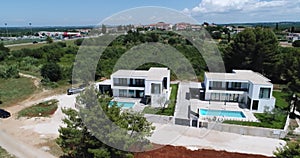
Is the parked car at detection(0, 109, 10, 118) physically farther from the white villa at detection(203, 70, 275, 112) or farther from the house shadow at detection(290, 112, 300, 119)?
the house shadow at detection(290, 112, 300, 119)

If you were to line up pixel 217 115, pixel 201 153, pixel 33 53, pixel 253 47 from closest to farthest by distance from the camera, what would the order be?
pixel 201 153 < pixel 217 115 < pixel 253 47 < pixel 33 53

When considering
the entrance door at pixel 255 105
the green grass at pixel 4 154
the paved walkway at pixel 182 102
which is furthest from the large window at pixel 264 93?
the green grass at pixel 4 154

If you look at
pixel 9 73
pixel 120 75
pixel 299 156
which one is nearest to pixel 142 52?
pixel 120 75

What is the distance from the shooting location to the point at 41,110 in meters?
22.0

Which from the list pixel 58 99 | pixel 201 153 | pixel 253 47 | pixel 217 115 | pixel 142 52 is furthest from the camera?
pixel 142 52

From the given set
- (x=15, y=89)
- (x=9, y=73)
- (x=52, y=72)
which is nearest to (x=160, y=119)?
(x=52, y=72)

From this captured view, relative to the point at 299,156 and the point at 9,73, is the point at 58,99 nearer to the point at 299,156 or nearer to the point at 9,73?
the point at 9,73

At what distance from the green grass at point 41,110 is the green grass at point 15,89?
139 inches

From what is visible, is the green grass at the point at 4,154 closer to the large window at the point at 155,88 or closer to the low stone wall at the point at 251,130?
the large window at the point at 155,88

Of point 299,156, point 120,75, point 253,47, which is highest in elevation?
point 253,47

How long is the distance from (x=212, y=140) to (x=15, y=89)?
24.2 metres

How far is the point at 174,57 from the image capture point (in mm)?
35438

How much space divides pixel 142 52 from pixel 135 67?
6.47 m

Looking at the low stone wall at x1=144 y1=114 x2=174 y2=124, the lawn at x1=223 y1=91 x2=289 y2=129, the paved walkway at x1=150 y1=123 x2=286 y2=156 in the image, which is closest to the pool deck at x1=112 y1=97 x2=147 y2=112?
the low stone wall at x1=144 y1=114 x2=174 y2=124
